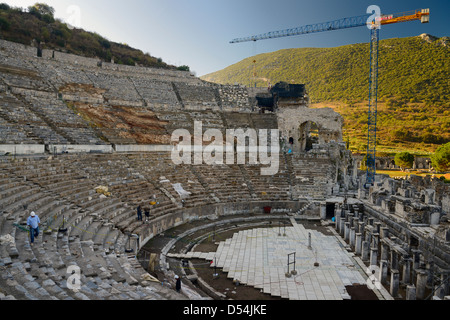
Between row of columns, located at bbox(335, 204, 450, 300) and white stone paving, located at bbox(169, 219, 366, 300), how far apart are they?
664mm

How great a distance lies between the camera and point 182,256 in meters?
12.5

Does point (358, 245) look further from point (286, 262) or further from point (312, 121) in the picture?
point (312, 121)

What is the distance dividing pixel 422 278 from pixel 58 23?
4868 cm

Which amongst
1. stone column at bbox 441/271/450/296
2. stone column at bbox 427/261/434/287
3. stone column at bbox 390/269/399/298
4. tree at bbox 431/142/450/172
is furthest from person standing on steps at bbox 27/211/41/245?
tree at bbox 431/142/450/172

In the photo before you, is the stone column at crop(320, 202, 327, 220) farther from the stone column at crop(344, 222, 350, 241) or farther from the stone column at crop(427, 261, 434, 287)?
the stone column at crop(427, 261, 434, 287)

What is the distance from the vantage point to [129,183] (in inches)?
Answer: 671

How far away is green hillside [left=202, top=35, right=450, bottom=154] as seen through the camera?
188 ft

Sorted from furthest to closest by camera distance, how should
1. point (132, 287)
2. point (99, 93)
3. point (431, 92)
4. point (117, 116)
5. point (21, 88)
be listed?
1. point (431, 92)
2. point (99, 93)
3. point (117, 116)
4. point (21, 88)
5. point (132, 287)

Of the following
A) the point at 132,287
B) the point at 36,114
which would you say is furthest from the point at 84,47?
the point at 132,287

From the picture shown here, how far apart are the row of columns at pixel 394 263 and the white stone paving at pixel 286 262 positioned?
664 mm

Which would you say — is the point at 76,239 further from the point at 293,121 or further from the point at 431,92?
the point at 431,92

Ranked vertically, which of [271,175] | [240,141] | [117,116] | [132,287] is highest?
[117,116]

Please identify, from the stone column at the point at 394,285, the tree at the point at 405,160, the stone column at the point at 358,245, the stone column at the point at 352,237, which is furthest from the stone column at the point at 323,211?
the tree at the point at 405,160

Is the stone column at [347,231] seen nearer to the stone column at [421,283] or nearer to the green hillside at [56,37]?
the stone column at [421,283]
